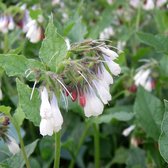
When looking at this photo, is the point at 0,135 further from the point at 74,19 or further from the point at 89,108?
the point at 74,19

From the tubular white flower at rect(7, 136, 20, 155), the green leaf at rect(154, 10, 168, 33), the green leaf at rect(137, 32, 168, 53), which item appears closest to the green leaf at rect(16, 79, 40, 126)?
the tubular white flower at rect(7, 136, 20, 155)

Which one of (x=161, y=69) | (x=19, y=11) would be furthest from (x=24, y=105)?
(x=19, y=11)

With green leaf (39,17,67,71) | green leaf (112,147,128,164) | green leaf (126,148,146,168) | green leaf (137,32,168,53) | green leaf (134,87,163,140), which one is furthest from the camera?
green leaf (112,147,128,164)

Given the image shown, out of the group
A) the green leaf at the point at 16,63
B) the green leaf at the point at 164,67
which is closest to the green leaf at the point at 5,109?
the green leaf at the point at 16,63

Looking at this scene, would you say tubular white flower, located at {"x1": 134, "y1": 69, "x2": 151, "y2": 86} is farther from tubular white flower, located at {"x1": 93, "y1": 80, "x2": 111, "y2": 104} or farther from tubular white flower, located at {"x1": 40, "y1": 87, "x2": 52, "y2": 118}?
tubular white flower, located at {"x1": 40, "y1": 87, "x2": 52, "y2": 118}

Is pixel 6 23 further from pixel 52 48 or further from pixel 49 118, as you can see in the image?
pixel 49 118

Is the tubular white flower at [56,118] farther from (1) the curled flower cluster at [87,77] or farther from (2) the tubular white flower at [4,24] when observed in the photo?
(2) the tubular white flower at [4,24]

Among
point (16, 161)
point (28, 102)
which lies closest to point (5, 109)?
point (28, 102)
